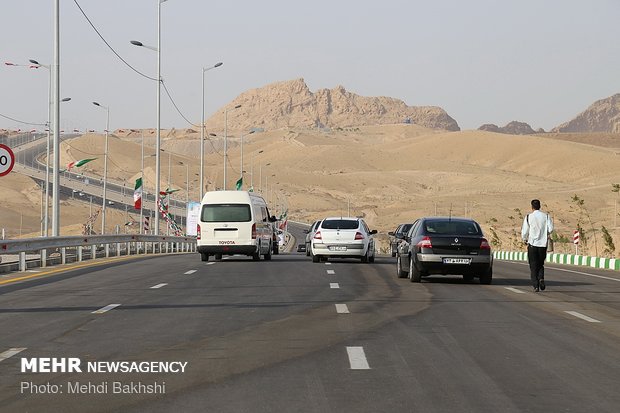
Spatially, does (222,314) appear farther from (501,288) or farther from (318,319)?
(501,288)

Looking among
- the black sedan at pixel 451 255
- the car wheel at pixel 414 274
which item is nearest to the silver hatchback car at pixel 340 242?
the car wheel at pixel 414 274

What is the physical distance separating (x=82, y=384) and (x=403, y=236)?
1926cm

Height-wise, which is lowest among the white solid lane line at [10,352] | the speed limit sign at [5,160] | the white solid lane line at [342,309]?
the white solid lane line at [10,352]

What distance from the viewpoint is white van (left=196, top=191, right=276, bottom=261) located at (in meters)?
38.5

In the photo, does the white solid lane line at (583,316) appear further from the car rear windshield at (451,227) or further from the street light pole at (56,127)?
the street light pole at (56,127)

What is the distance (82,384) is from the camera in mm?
10133

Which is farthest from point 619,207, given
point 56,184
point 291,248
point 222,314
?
point 222,314

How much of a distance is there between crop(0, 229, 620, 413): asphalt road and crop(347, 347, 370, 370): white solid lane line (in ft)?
0.09

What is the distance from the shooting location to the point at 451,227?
26.8 meters

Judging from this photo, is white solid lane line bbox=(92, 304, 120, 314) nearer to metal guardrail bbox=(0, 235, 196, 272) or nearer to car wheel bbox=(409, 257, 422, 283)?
car wheel bbox=(409, 257, 422, 283)

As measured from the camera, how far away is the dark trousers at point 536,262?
23656 millimetres

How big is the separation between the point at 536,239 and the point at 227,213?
16645 millimetres

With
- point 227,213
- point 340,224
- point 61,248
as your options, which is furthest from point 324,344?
point 227,213

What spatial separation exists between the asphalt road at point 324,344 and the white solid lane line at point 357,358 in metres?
0.03
